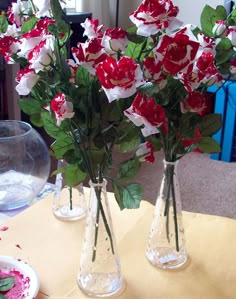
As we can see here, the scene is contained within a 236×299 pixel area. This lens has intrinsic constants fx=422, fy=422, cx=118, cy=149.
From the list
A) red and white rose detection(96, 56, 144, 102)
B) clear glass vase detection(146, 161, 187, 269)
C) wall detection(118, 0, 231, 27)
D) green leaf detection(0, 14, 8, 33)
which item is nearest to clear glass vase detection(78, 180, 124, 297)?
clear glass vase detection(146, 161, 187, 269)

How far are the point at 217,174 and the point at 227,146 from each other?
0.26 metres

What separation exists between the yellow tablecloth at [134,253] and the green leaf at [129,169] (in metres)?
0.21

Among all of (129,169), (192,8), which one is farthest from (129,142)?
(192,8)

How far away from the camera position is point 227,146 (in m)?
2.70

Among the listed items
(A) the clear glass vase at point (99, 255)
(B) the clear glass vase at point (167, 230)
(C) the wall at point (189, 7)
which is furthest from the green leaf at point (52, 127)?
(C) the wall at point (189, 7)

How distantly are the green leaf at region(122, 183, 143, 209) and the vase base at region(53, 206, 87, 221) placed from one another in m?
0.31

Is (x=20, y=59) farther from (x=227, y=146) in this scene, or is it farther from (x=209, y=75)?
(x=227, y=146)

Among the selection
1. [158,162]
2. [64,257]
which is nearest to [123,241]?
[64,257]


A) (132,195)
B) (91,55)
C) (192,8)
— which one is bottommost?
Answer: (132,195)

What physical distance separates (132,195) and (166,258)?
0.69ft

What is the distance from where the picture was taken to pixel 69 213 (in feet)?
3.18

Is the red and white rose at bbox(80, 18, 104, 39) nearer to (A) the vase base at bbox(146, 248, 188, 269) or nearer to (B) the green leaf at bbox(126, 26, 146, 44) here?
(B) the green leaf at bbox(126, 26, 146, 44)

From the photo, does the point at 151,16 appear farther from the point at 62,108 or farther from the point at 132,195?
the point at 132,195

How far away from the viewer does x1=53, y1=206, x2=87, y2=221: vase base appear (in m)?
0.96
